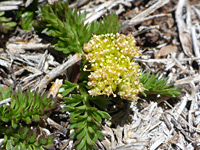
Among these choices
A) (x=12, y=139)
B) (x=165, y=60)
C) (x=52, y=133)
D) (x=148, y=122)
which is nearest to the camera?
(x=12, y=139)

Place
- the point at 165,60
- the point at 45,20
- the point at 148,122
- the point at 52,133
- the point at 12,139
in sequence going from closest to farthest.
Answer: the point at 12,139, the point at 52,133, the point at 148,122, the point at 45,20, the point at 165,60

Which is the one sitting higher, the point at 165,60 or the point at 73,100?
the point at 73,100

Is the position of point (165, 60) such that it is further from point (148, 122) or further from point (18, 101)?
point (18, 101)

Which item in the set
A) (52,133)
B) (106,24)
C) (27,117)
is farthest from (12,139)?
(106,24)

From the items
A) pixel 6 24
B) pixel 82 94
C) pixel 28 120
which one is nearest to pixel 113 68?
pixel 82 94

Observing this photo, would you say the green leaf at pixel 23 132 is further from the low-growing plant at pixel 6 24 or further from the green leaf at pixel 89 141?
the low-growing plant at pixel 6 24

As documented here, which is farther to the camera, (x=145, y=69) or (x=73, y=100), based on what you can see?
(x=145, y=69)

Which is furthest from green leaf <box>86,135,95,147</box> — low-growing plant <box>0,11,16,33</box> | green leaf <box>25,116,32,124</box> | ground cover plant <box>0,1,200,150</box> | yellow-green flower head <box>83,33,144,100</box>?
low-growing plant <box>0,11,16,33</box>

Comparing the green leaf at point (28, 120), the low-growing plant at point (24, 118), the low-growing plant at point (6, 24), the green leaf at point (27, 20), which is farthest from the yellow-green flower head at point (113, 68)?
the low-growing plant at point (6, 24)
